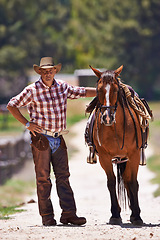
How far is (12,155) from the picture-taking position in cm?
1853

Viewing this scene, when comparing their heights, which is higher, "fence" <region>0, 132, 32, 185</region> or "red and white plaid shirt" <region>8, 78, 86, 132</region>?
"red and white plaid shirt" <region>8, 78, 86, 132</region>

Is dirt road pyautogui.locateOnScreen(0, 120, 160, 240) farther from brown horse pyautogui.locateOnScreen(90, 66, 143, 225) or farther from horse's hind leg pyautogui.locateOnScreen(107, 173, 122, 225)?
brown horse pyautogui.locateOnScreen(90, 66, 143, 225)

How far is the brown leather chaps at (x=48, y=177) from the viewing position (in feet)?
25.5

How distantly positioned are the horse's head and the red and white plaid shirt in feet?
1.91

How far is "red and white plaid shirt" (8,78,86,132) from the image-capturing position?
7719mm

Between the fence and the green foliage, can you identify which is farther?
the green foliage

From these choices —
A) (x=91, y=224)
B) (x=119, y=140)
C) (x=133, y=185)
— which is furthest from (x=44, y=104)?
(x=91, y=224)

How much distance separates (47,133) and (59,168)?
496mm

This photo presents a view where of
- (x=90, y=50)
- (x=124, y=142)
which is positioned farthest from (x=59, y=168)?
(x=90, y=50)

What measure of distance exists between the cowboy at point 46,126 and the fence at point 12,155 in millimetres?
8419

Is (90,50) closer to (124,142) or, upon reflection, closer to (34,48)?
(34,48)

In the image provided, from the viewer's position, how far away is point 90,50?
7150 cm

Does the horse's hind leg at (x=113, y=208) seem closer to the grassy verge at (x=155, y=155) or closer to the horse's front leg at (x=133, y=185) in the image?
the horse's front leg at (x=133, y=185)

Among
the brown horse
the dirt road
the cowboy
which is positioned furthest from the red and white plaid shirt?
the dirt road
